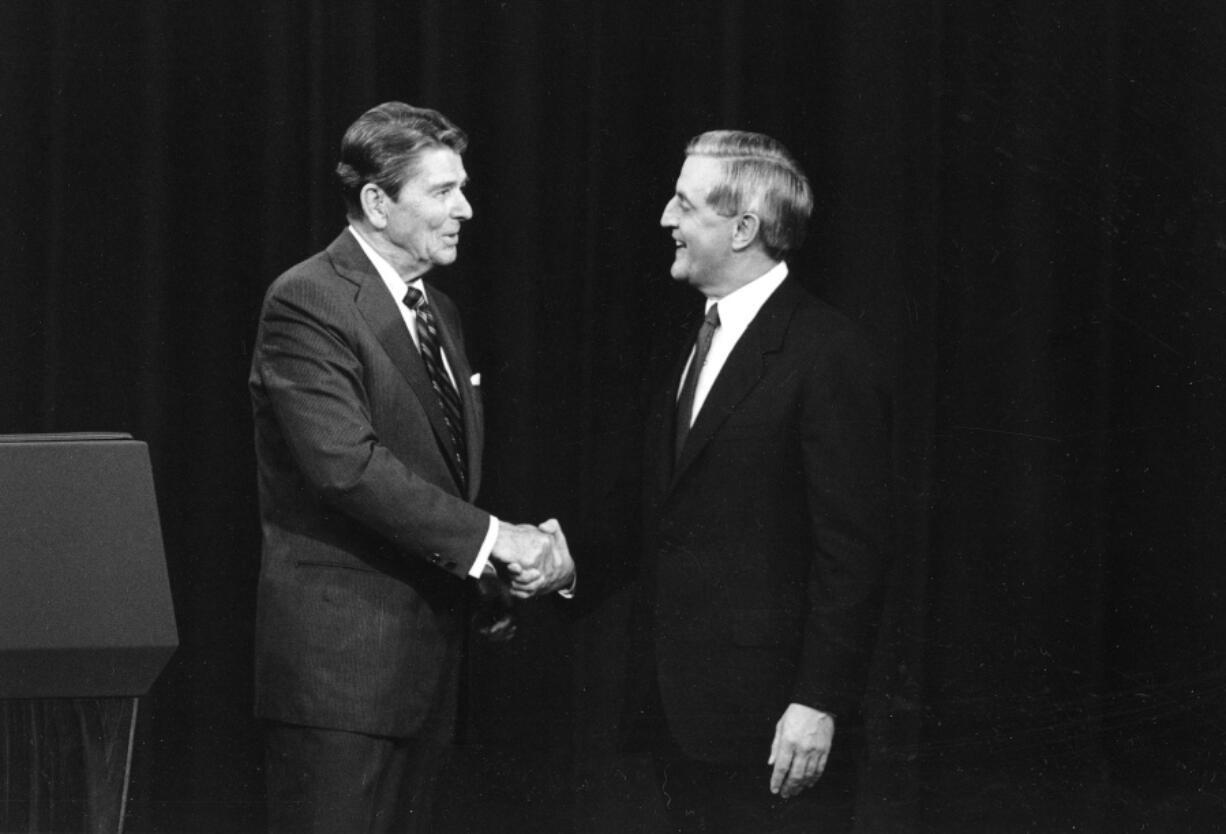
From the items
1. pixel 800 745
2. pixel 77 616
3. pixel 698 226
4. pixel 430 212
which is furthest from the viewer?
pixel 698 226

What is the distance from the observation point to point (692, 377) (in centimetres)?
290

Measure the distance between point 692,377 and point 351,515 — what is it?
0.75 meters

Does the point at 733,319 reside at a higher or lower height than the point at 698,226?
lower

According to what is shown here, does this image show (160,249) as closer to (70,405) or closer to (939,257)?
(70,405)

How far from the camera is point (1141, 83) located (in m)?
3.12

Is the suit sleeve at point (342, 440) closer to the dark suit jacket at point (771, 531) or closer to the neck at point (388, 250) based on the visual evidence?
the neck at point (388, 250)

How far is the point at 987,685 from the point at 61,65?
7.68ft

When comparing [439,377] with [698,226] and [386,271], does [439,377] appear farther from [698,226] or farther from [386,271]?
[698,226]

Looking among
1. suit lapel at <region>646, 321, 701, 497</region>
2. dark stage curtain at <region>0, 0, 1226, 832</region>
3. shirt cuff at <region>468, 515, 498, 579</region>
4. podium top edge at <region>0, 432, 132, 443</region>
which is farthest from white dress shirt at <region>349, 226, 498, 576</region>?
podium top edge at <region>0, 432, 132, 443</region>

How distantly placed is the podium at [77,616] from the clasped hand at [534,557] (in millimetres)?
956

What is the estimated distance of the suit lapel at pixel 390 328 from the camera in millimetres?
2611

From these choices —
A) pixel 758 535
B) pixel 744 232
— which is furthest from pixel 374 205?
pixel 758 535

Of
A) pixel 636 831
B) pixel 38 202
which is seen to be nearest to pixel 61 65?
pixel 38 202

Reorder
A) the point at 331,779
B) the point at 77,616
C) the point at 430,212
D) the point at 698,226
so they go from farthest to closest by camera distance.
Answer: the point at 698,226 → the point at 430,212 → the point at 331,779 → the point at 77,616
